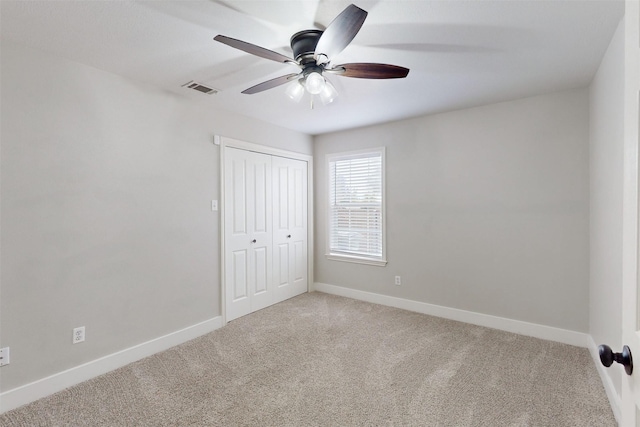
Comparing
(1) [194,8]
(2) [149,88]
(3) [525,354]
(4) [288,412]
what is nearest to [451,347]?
(3) [525,354]

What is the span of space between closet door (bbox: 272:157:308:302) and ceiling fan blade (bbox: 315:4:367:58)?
102 inches

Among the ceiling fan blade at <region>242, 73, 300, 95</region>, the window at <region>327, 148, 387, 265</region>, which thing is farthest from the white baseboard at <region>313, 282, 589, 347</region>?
the ceiling fan blade at <region>242, 73, 300, 95</region>

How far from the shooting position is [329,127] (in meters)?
4.19

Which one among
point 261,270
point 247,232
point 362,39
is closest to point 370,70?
point 362,39

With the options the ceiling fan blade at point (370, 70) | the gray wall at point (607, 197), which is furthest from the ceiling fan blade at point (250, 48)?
the gray wall at point (607, 197)

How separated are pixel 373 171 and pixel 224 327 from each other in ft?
8.98

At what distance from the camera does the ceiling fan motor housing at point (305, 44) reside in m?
1.80

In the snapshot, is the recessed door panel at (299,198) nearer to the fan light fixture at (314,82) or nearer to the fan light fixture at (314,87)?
the fan light fixture at (314,87)

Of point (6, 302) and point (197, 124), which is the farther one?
point (197, 124)

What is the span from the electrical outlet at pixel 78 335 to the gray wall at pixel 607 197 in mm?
3744

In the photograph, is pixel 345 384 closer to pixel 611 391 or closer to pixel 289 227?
pixel 611 391

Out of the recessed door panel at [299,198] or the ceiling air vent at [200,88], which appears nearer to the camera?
the ceiling air vent at [200,88]

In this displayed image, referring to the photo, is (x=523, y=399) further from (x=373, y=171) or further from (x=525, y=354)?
(x=373, y=171)

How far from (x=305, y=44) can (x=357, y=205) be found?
9.00ft
